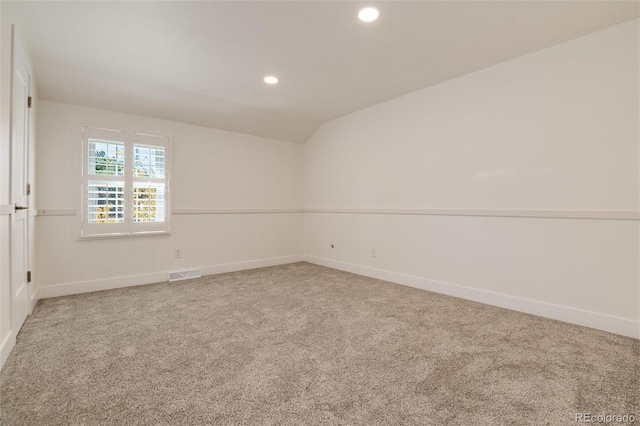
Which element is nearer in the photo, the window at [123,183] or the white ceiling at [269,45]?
the white ceiling at [269,45]

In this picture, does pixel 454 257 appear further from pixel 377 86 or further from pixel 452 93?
pixel 377 86

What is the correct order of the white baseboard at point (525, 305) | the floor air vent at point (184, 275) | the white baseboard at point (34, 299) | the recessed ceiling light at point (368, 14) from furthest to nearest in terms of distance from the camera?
the floor air vent at point (184, 275), the white baseboard at point (34, 299), the white baseboard at point (525, 305), the recessed ceiling light at point (368, 14)

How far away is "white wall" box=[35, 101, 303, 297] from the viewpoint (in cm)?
320

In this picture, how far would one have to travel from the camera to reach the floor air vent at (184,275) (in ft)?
12.7

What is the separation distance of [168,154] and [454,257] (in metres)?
3.72

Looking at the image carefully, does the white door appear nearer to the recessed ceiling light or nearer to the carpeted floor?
the carpeted floor

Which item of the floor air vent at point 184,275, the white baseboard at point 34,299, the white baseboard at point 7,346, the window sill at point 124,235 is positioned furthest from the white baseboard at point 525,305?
the white baseboard at point 34,299

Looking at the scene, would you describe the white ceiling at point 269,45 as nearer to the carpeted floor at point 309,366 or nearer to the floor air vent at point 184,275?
the floor air vent at point 184,275

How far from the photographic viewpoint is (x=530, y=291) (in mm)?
2670

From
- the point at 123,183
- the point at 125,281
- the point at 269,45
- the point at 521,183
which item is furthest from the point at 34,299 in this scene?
the point at 521,183

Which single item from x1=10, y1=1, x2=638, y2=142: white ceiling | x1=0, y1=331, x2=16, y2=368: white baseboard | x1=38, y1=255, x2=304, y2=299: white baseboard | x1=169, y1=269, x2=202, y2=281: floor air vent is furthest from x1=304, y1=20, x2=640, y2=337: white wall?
x1=0, y1=331, x2=16, y2=368: white baseboard

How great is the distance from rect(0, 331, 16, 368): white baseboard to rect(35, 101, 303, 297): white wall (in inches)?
56.6

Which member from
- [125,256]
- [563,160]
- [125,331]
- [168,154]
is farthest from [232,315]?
[563,160]

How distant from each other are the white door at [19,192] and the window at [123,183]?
0.84 m
